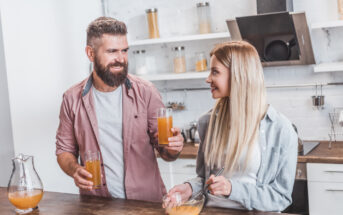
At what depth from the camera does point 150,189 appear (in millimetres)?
2467

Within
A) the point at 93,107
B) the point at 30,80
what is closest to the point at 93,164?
the point at 93,107

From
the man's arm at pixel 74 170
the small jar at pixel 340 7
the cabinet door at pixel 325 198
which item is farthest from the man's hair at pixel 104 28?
the small jar at pixel 340 7

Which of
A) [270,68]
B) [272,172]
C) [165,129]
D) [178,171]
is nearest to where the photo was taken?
[272,172]

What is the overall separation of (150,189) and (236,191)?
691 mm

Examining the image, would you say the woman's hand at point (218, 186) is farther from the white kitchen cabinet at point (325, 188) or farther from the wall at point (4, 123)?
the wall at point (4, 123)

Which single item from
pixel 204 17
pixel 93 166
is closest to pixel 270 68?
pixel 204 17

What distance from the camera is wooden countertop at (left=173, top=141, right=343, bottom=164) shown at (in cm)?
322

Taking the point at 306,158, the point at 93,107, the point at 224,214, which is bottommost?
the point at 306,158

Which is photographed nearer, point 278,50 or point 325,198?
point 325,198

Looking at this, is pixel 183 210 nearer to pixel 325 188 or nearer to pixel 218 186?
pixel 218 186

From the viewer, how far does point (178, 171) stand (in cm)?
385

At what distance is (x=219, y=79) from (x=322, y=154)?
62.8 inches

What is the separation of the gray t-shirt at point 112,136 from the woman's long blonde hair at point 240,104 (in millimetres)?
561

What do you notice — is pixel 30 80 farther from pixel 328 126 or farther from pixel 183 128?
pixel 328 126
